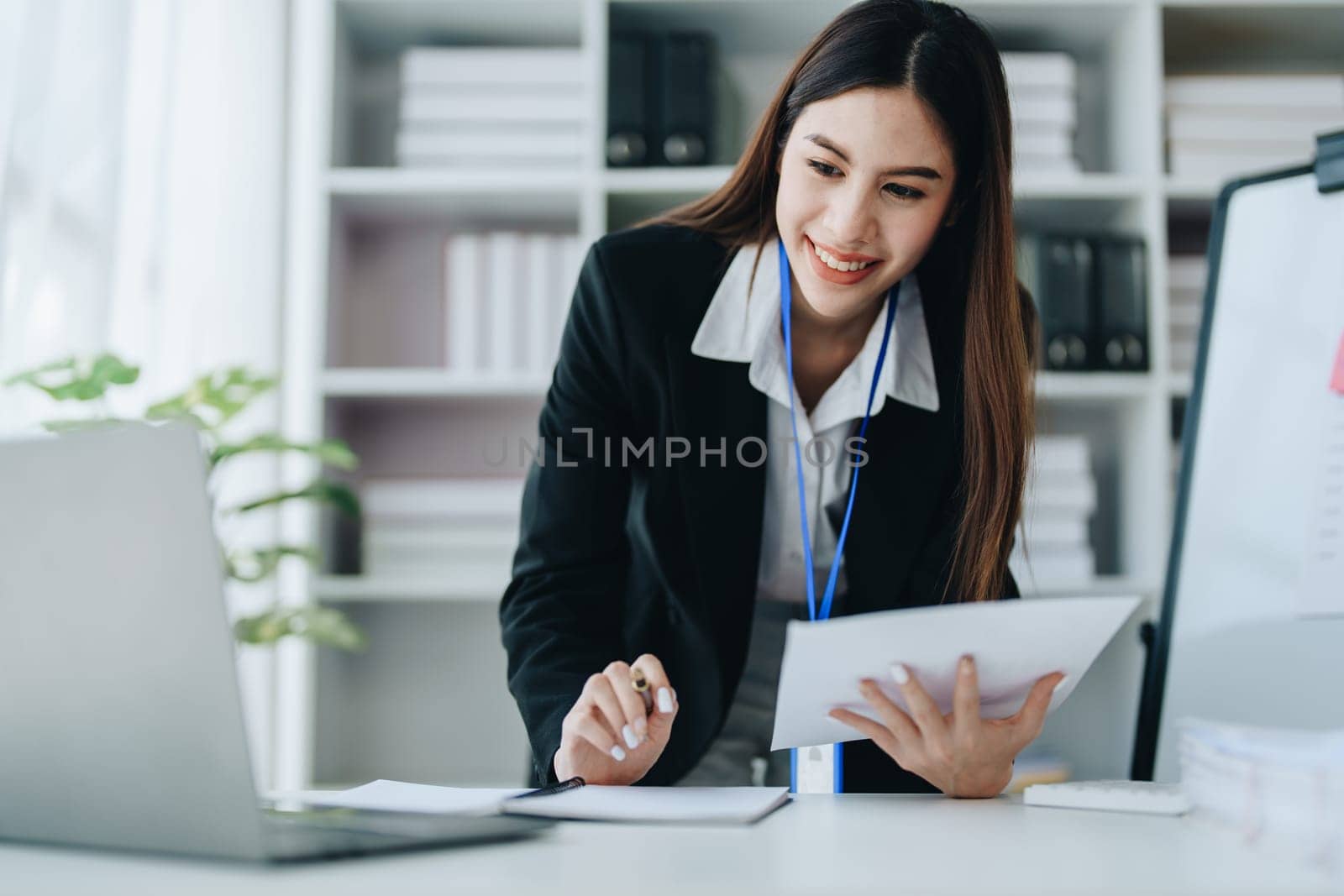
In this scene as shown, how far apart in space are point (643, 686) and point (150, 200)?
1.42m

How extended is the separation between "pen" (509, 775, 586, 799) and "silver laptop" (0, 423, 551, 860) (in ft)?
0.60

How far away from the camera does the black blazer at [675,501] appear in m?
1.21

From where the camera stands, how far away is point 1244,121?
2.15 m

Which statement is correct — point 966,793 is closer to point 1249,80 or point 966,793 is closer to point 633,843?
point 633,843

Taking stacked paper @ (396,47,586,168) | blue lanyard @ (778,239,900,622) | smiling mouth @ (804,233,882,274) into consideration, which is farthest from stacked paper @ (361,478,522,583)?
smiling mouth @ (804,233,882,274)

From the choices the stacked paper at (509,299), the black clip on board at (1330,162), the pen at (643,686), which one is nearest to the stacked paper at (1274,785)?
the pen at (643,686)

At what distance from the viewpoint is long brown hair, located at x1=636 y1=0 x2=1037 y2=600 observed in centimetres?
115

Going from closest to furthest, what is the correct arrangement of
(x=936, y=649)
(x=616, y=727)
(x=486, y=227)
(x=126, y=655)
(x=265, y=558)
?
(x=126, y=655)
(x=936, y=649)
(x=616, y=727)
(x=265, y=558)
(x=486, y=227)

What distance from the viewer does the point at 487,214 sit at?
7.76 feet

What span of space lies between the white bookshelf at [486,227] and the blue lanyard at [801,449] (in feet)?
2.83

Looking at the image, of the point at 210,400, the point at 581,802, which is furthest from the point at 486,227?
the point at 581,802

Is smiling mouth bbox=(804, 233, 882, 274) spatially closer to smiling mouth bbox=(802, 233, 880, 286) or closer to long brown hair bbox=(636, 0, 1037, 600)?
smiling mouth bbox=(802, 233, 880, 286)
